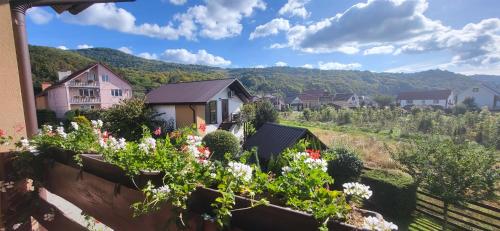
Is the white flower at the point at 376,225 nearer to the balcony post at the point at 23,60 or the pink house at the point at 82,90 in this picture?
the balcony post at the point at 23,60

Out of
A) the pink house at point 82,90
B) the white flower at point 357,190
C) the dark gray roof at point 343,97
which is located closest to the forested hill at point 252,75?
the pink house at point 82,90

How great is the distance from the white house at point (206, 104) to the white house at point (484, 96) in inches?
2322

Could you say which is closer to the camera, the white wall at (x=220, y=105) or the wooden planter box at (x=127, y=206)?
the wooden planter box at (x=127, y=206)

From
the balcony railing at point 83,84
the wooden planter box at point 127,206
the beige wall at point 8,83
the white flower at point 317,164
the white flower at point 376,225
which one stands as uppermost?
the balcony railing at point 83,84

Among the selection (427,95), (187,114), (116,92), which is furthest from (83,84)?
(427,95)

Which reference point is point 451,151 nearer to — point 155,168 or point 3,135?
point 155,168

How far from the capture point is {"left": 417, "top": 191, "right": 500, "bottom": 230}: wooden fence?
668 centimetres

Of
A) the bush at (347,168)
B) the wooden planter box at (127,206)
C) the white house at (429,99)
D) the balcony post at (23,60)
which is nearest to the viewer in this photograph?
the wooden planter box at (127,206)

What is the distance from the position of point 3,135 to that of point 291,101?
7499 cm

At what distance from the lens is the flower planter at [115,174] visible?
3.42ft

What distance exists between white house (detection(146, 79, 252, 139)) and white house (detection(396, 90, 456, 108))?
57.4 metres

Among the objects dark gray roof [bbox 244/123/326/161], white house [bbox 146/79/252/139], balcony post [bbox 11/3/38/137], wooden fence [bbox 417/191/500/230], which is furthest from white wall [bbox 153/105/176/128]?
balcony post [bbox 11/3/38/137]

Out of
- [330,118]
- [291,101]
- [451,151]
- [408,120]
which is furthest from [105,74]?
[291,101]

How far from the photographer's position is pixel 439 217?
7527 mm
